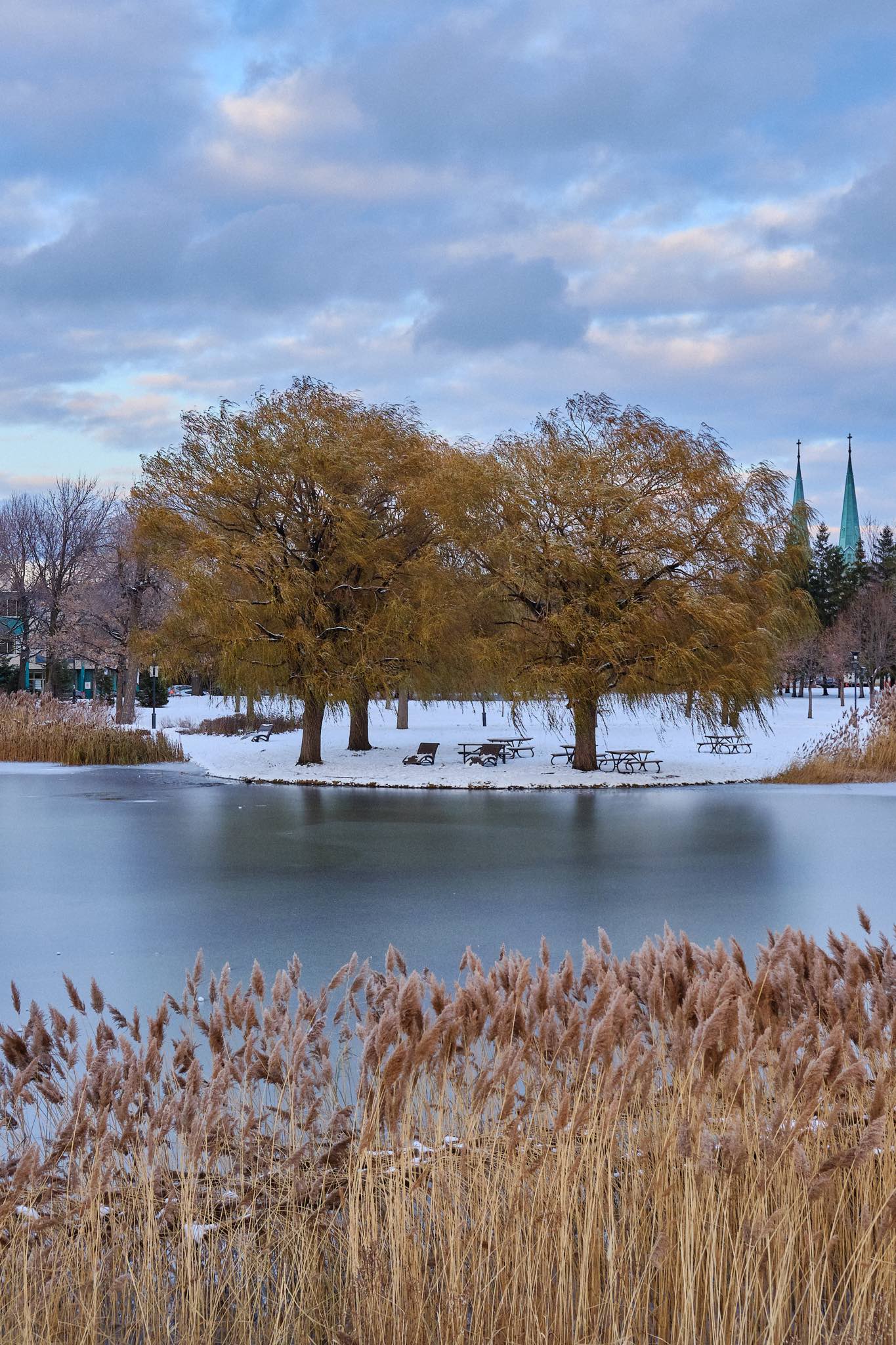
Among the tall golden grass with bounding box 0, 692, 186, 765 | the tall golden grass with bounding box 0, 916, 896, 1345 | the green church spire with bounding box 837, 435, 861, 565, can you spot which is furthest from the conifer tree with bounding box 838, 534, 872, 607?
the tall golden grass with bounding box 0, 916, 896, 1345

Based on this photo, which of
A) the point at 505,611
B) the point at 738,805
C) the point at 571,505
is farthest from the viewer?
the point at 505,611

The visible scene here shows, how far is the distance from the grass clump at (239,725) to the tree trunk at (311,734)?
575 inches

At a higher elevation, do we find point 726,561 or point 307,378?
point 307,378

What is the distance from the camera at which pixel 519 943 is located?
8398 mm

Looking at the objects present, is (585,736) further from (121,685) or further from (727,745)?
(121,685)

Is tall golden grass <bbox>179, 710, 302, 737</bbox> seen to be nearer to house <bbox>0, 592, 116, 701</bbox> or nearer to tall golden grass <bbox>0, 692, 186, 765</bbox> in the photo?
house <bbox>0, 592, 116, 701</bbox>

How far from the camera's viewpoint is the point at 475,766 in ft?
89.1

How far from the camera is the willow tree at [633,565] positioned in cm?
2388

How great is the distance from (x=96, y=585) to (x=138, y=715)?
7.58m

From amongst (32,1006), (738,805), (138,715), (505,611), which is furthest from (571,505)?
(138,715)

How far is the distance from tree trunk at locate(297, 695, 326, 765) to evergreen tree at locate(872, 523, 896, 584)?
57824mm

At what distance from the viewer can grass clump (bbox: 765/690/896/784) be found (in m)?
22.3

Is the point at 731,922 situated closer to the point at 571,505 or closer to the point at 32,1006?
the point at 32,1006

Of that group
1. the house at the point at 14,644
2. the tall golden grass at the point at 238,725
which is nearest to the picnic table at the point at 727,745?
the tall golden grass at the point at 238,725
